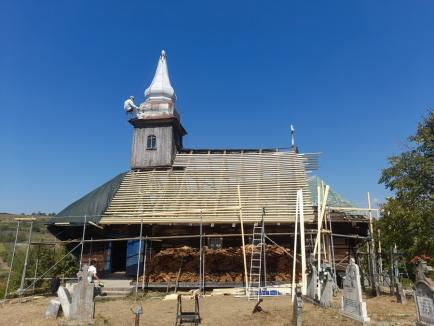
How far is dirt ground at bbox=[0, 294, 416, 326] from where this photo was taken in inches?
456

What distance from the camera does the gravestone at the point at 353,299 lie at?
37.0 ft

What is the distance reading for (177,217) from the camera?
20.5 metres

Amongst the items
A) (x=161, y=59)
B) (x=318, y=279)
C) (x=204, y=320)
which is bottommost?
(x=204, y=320)

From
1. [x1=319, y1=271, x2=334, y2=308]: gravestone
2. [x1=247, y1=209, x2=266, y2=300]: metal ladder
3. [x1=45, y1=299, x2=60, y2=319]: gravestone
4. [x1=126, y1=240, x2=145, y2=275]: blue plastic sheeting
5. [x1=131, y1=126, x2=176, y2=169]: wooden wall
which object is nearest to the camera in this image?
[x1=45, y1=299, x2=60, y2=319]: gravestone

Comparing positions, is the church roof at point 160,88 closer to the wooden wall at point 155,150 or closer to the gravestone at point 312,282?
the wooden wall at point 155,150

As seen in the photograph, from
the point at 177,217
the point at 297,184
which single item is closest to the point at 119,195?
the point at 177,217

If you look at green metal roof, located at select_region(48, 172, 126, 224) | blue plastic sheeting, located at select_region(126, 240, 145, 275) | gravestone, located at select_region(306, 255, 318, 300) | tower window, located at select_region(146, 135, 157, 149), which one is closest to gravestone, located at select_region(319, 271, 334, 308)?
gravestone, located at select_region(306, 255, 318, 300)

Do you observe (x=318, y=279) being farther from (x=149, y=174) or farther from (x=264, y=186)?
(x=149, y=174)

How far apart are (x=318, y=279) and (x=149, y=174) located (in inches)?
574

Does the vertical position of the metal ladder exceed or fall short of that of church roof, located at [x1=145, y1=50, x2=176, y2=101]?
it falls short

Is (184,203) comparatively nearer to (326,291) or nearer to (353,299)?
(326,291)

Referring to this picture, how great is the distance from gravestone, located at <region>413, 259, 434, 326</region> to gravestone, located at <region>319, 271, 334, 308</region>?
3136 mm

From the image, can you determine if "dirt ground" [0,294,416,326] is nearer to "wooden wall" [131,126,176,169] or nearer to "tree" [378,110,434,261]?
"tree" [378,110,434,261]

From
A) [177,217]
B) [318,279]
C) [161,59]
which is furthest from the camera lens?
[161,59]
